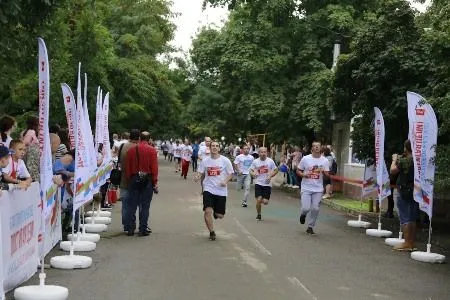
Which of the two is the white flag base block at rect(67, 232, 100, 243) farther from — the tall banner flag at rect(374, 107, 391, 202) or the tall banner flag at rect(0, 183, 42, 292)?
the tall banner flag at rect(374, 107, 391, 202)

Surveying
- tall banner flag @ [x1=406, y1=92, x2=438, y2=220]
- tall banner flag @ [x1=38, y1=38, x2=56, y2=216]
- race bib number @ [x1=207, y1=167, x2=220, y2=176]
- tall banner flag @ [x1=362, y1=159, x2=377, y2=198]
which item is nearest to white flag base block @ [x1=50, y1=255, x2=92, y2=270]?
tall banner flag @ [x1=38, y1=38, x2=56, y2=216]

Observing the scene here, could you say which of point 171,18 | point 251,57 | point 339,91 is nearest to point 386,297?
point 339,91

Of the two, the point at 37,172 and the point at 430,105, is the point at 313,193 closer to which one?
the point at 430,105

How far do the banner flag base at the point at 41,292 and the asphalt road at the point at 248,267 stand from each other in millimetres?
246

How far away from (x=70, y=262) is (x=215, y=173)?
399 cm

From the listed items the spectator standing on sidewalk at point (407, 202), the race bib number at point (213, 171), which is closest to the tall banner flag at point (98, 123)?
the race bib number at point (213, 171)

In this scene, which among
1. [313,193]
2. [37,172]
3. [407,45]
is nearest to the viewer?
[37,172]

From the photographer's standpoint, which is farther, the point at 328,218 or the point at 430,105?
the point at 328,218

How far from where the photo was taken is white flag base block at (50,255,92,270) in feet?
29.2

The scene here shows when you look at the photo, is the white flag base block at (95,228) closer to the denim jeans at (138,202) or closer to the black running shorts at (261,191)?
the denim jeans at (138,202)

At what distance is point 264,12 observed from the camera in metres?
27.2

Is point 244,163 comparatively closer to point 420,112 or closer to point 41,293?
point 420,112

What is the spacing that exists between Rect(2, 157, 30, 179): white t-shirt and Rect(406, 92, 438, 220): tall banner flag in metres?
6.28

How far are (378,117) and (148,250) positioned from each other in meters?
5.96
